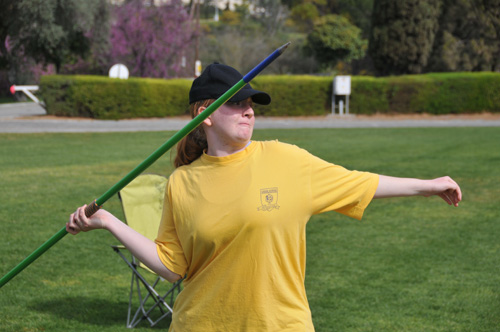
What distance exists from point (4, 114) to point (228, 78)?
103ft

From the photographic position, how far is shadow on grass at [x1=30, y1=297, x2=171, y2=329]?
5730mm

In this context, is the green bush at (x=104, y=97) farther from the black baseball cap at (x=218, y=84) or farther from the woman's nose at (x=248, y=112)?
the woman's nose at (x=248, y=112)

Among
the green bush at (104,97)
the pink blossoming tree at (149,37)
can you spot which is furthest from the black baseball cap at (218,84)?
the pink blossoming tree at (149,37)

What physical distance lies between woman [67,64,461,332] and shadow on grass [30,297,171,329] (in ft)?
9.82

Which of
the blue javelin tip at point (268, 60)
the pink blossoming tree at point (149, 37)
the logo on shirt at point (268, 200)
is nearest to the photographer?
the blue javelin tip at point (268, 60)

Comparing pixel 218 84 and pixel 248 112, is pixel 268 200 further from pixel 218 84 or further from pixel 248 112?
pixel 218 84

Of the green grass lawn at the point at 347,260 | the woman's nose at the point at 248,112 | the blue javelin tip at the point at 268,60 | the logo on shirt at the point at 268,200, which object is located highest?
the blue javelin tip at the point at 268,60

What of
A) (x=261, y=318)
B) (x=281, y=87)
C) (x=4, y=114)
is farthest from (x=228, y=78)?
(x=4, y=114)

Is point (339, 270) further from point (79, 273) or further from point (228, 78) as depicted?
point (228, 78)

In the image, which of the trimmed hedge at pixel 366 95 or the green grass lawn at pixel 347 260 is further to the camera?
the trimmed hedge at pixel 366 95

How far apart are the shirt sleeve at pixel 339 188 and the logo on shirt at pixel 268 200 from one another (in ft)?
0.57

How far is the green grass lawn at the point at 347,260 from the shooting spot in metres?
5.86

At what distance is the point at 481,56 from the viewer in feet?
131

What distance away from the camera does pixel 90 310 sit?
6.04 meters
